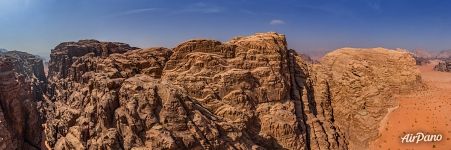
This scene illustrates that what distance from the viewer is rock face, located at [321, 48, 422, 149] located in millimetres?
39781

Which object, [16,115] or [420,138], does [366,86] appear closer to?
[420,138]

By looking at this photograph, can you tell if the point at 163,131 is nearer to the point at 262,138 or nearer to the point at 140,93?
the point at 140,93

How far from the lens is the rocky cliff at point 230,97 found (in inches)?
1129

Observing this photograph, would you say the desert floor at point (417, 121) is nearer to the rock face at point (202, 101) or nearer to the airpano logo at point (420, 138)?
the airpano logo at point (420, 138)

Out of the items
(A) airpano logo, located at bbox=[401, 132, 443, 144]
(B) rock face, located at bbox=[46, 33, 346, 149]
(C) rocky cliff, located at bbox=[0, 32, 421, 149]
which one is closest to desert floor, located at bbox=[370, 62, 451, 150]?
(A) airpano logo, located at bbox=[401, 132, 443, 144]

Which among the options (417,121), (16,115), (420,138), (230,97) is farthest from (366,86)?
(16,115)

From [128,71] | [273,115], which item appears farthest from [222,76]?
[128,71]

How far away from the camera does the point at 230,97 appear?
3566 centimetres

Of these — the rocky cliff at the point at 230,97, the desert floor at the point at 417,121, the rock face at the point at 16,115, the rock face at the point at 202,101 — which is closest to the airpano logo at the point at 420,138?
the desert floor at the point at 417,121

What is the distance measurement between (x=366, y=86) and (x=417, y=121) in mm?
5725

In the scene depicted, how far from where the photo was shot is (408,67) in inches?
1678

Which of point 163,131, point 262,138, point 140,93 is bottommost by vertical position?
point 262,138

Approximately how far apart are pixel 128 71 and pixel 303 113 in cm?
1669

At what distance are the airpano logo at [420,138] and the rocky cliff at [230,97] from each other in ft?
8.95
